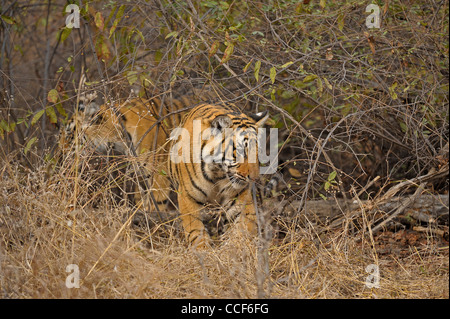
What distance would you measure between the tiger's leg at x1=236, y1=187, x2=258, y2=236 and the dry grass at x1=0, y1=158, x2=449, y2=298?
357 mm

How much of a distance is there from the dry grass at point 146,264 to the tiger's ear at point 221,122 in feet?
3.15

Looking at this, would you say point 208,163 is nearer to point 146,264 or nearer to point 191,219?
point 191,219

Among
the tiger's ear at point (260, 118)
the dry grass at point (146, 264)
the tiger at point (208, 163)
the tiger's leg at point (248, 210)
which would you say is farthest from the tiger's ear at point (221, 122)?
the dry grass at point (146, 264)

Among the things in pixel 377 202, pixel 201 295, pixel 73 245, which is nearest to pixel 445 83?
pixel 377 202

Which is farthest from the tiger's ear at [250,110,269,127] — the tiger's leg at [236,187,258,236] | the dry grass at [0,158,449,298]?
→ the dry grass at [0,158,449,298]

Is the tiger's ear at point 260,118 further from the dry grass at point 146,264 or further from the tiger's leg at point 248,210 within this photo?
the dry grass at point 146,264

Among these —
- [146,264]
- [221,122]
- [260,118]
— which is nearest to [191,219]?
[221,122]

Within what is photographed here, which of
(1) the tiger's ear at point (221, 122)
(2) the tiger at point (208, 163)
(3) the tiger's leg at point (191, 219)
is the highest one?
(1) the tiger's ear at point (221, 122)

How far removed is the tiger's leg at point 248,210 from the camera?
384 cm

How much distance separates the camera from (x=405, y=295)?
3.17 m

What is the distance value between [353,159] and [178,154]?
1.79m

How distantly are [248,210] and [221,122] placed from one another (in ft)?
2.20

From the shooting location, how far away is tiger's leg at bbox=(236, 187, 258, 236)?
3843 millimetres

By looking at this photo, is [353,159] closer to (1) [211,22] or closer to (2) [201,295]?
(1) [211,22]
